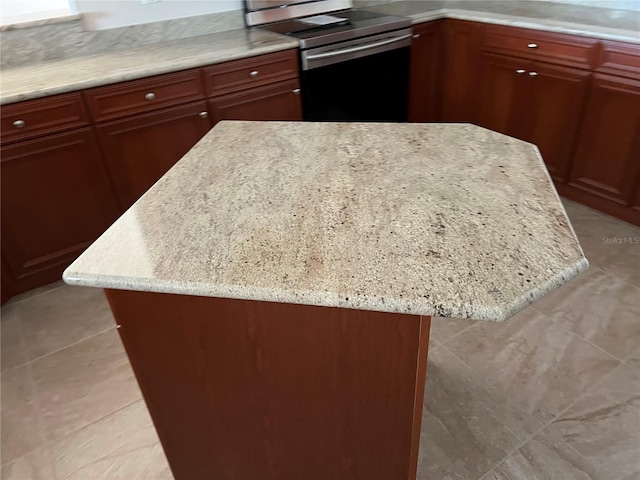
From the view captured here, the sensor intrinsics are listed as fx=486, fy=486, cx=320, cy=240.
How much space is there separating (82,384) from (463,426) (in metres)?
1.42

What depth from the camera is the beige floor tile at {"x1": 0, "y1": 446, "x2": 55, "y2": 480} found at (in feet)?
5.12

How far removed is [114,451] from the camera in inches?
63.9

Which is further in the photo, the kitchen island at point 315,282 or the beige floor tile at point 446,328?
the beige floor tile at point 446,328

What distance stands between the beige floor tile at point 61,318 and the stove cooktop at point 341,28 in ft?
5.40

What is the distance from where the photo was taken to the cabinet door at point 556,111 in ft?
8.26

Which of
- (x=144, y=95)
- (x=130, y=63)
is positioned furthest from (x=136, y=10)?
(x=144, y=95)

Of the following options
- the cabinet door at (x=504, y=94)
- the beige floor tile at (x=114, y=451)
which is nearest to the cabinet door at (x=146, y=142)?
the beige floor tile at (x=114, y=451)

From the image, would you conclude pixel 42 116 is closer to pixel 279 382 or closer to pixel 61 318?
pixel 61 318

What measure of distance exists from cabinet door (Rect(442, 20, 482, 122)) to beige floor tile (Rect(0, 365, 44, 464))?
9.24 feet

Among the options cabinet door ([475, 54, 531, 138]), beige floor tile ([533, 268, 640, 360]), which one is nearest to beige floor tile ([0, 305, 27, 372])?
beige floor tile ([533, 268, 640, 360])

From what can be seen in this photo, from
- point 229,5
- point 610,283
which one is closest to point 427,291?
point 610,283

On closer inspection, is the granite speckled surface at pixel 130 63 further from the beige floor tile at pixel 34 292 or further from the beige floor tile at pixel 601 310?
the beige floor tile at pixel 601 310

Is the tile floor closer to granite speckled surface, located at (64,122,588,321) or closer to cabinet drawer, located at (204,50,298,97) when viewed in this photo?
granite speckled surface, located at (64,122,588,321)

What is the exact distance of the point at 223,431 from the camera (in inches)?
45.4
